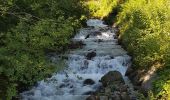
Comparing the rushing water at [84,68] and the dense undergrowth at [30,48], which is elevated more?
the rushing water at [84,68]

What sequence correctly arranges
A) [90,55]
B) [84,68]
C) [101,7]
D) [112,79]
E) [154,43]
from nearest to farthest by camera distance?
1. [154,43]
2. [112,79]
3. [84,68]
4. [90,55]
5. [101,7]

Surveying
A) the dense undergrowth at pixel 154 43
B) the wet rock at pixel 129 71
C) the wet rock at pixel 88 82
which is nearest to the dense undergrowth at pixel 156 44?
the dense undergrowth at pixel 154 43

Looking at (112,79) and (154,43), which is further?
(112,79)

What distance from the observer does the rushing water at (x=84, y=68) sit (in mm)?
16094

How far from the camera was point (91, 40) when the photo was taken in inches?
998

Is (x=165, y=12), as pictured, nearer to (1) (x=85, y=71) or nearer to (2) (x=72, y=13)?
(1) (x=85, y=71)

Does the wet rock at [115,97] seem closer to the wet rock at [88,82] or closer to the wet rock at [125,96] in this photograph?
the wet rock at [125,96]

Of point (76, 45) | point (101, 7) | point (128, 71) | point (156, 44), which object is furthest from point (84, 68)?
point (101, 7)

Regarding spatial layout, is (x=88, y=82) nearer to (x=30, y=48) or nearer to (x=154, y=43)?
(x=154, y=43)

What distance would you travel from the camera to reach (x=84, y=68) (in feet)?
63.4

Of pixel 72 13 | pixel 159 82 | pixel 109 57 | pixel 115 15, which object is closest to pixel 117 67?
pixel 109 57

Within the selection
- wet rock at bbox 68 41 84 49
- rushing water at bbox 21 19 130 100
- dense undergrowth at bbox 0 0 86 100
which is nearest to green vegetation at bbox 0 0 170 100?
dense undergrowth at bbox 0 0 86 100

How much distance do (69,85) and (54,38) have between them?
6772 millimetres

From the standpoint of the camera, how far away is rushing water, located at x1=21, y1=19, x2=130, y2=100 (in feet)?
52.8
